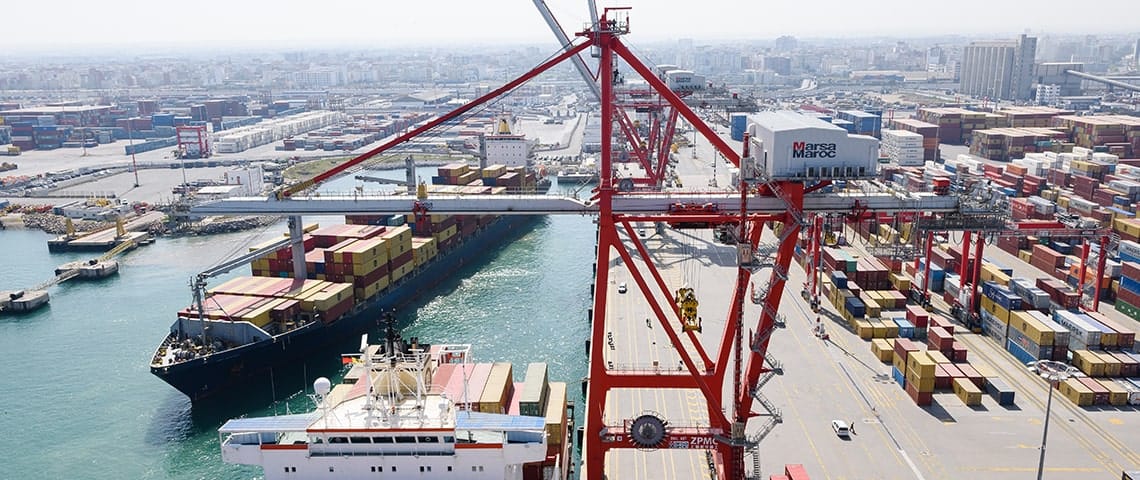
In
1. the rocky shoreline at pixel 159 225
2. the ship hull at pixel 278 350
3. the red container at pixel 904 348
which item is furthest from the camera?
the rocky shoreline at pixel 159 225

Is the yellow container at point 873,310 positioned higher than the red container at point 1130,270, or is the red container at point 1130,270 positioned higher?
the red container at point 1130,270

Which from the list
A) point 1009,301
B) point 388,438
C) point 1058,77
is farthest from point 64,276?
point 1058,77

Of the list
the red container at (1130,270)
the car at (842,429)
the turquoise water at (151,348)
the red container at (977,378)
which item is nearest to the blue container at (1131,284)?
the red container at (1130,270)

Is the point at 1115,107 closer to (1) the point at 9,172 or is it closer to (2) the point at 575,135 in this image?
(2) the point at 575,135

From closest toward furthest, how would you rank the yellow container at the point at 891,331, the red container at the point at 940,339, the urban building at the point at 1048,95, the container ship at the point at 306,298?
1. the red container at the point at 940,339
2. the container ship at the point at 306,298
3. the yellow container at the point at 891,331
4. the urban building at the point at 1048,95

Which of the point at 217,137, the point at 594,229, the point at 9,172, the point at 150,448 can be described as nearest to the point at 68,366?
the point at 150,448

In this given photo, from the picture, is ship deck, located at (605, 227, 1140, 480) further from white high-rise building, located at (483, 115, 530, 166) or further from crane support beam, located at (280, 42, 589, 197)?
white high-rise building, located at (483, 115, 530, 166)

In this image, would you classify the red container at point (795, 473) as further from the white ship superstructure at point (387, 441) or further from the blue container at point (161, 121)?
the blue container at point (161, 121)

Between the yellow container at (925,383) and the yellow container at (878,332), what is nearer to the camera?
the yellow container at (925,383)

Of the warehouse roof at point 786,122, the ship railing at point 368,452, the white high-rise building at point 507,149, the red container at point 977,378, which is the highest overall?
the warehouse roof at point 786,122
